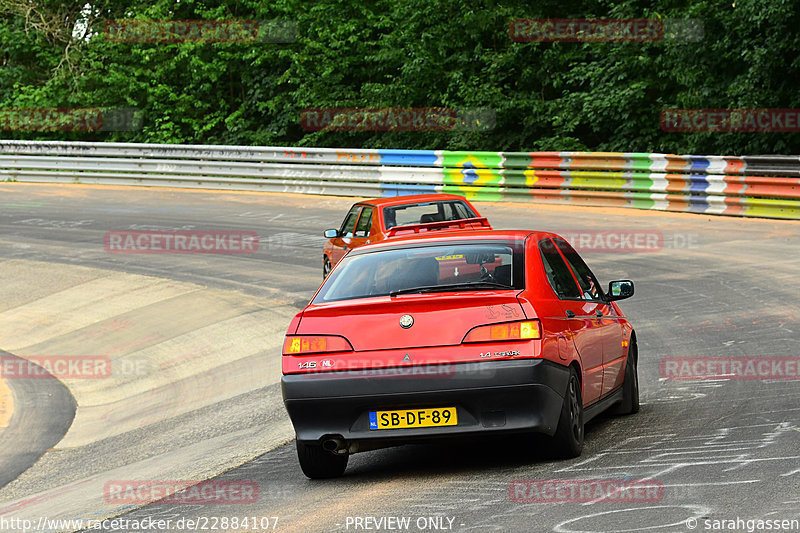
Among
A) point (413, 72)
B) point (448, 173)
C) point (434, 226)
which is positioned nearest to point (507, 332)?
point (434, 226)

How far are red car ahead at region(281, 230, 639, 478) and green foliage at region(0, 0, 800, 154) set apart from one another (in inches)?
712

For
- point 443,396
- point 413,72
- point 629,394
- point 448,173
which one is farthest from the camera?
point 413,72

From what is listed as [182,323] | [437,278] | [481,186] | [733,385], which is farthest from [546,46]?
[437,278]

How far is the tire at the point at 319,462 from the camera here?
281 inches

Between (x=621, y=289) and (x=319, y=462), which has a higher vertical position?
(x=621, y=289)

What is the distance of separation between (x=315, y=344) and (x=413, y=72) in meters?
25.6

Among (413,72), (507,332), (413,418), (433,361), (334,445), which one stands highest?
(413,72)

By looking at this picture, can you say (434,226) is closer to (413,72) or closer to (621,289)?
(621,289)

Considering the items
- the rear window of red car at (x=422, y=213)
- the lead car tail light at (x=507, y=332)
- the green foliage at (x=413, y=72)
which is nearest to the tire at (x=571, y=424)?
the lead car tail light at (x=507, y=332)

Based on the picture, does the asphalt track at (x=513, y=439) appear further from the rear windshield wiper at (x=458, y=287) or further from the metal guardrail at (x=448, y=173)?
the rear windshield wiper at (x=458, y=287)

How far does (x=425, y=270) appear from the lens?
7.39 metres

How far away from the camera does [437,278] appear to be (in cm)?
732

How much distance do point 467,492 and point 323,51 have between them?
30664 millimetres

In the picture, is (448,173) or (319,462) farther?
(448,173)
